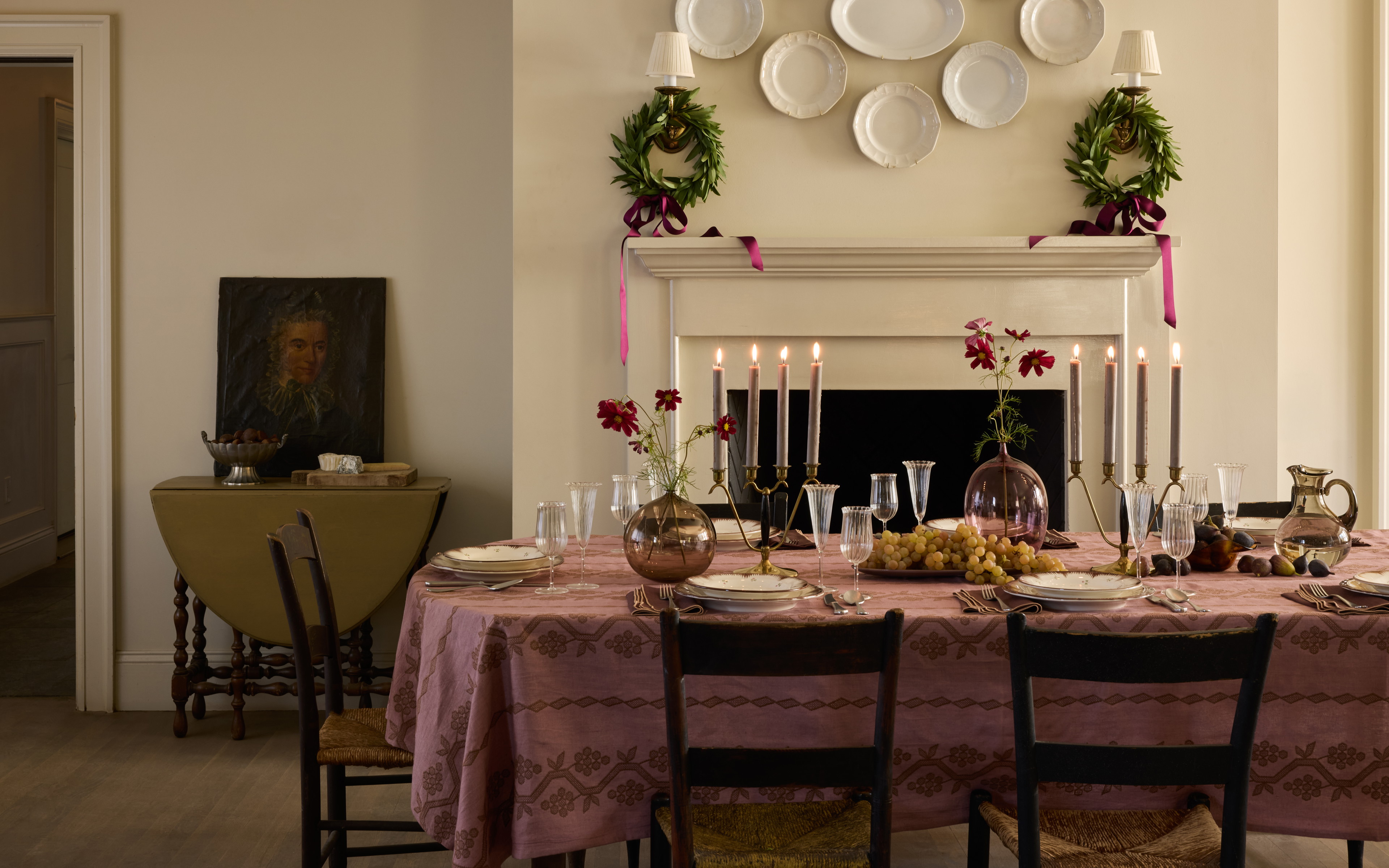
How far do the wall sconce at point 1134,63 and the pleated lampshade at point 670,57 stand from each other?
0.03m

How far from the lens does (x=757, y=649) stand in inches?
57.7

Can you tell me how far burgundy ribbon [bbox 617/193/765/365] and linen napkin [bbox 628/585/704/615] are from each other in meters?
1.54

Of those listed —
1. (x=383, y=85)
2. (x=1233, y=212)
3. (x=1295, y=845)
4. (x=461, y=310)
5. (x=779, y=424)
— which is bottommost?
(x=1295, y=845)

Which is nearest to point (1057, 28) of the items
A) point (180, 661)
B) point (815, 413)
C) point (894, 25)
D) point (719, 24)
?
point (894, 25)

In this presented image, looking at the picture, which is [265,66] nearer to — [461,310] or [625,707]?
[461,310]

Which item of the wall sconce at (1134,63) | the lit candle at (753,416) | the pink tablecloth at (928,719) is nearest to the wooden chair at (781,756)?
the pink tablecloth at (928,719)

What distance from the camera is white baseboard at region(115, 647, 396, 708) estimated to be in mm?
3645

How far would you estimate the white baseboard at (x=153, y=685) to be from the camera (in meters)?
3.64

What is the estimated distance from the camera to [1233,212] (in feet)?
11.0

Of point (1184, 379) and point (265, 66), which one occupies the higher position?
point (265, 66)

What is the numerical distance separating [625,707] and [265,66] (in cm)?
277

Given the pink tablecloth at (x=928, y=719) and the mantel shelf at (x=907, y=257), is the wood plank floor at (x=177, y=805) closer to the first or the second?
the pink tablecloth at (x=928, y=719)

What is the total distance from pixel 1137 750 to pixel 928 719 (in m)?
0.35

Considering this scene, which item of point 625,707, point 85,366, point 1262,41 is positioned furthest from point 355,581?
point 1262,41
